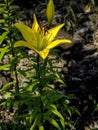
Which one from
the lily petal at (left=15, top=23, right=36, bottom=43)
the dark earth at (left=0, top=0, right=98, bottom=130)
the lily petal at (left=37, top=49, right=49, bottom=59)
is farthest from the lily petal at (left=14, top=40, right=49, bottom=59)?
the dark earth at (left=0, top=0, right=98, bottom=130)

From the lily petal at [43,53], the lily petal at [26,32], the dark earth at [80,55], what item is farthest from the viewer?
the dark earth at [80,55]

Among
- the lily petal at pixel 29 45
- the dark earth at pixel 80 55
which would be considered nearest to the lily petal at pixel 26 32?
the lily petal at pixel 29 45

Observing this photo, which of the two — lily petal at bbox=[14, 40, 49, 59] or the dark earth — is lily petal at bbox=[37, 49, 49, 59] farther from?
the dark earth

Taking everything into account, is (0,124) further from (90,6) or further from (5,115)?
(90,6)

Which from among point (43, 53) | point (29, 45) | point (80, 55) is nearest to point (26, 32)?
point (29, 45)

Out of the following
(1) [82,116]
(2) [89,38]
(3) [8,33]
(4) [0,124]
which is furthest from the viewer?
(2) [89,38]

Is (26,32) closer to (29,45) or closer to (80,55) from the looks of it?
(29,45)

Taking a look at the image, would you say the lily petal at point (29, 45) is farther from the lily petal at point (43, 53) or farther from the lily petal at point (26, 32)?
the lily petal at point (26, 32)

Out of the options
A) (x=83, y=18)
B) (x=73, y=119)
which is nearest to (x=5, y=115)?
(x=73, y=119)
